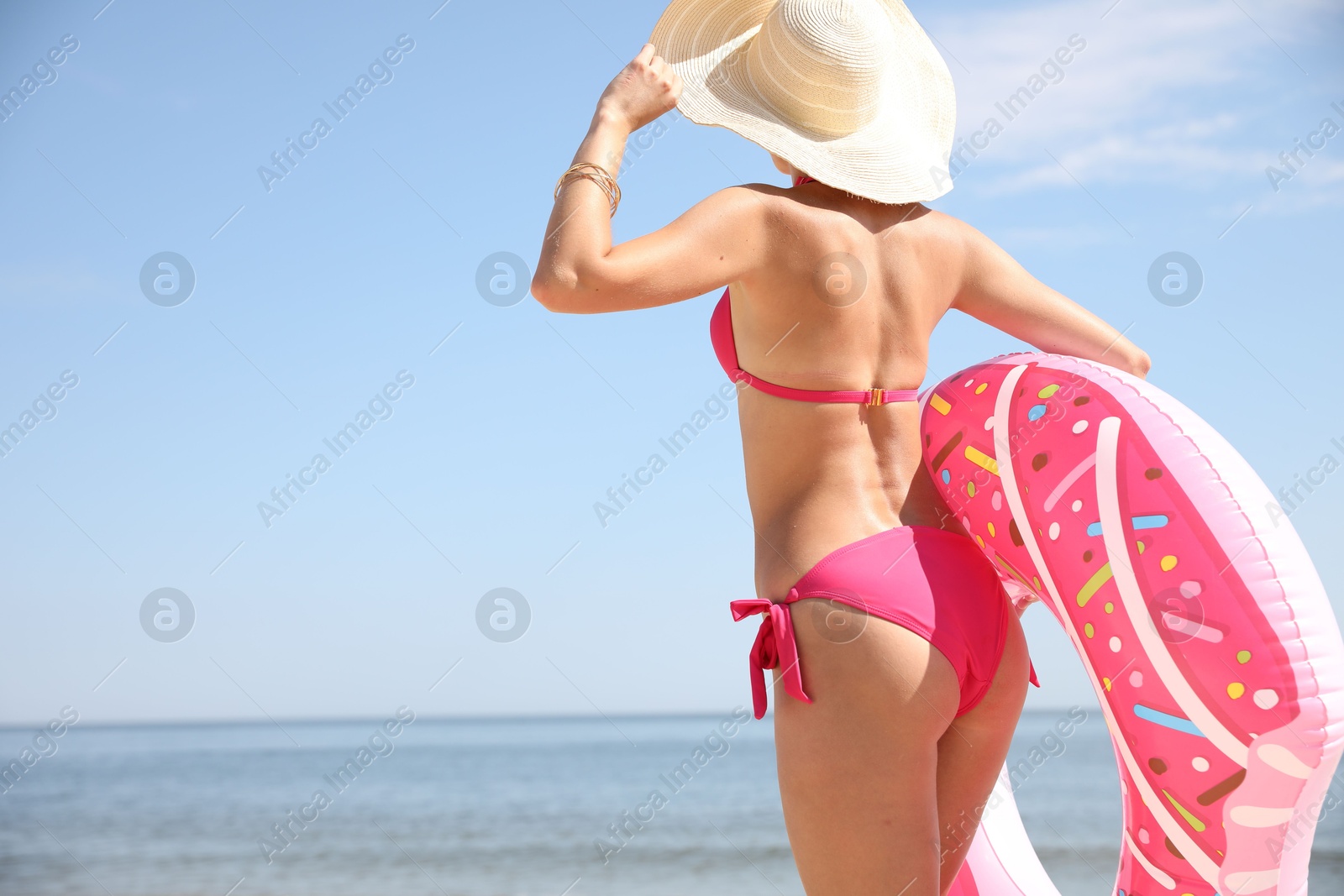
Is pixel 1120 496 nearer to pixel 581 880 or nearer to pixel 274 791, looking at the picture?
pixel 581 880

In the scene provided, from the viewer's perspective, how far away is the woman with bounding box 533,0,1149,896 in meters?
1.80

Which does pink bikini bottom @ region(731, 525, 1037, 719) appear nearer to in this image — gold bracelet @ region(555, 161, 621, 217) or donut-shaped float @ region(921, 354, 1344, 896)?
donut-shaped float @ region(921, 354, 1344, 896)

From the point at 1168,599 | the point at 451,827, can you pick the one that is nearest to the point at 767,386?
the point at 1168,599

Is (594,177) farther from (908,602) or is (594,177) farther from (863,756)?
(863,756)

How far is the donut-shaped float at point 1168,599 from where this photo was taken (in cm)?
161

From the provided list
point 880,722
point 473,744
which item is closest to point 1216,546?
point 880,722

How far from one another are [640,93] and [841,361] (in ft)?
2.06

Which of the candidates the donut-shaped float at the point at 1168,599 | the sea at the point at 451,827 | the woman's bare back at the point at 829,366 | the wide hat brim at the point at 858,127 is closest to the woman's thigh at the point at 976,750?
the donut-shaped float at the point at 1168,599

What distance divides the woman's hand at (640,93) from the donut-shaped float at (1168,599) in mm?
814

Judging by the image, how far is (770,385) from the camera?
200 centimetres

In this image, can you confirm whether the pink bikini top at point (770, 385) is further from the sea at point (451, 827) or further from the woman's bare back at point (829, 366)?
the sea at point (451, 827)

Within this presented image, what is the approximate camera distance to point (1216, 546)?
1.67 meters

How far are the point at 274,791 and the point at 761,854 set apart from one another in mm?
11253

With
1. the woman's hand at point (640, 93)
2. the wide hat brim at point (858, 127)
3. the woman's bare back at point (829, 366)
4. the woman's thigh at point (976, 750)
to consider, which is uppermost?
the woman's hand at point (640, 93)
